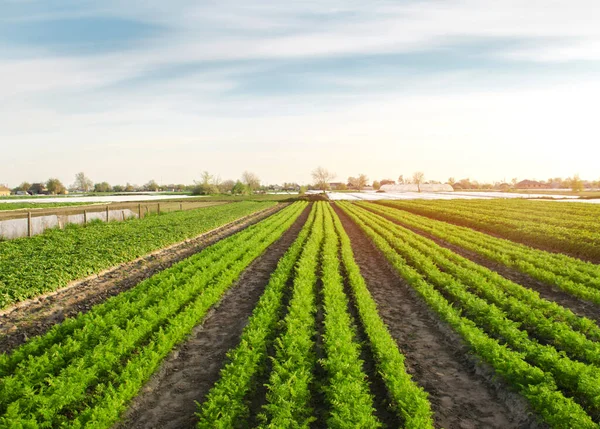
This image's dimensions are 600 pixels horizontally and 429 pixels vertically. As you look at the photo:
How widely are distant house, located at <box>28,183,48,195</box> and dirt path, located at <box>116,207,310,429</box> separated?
526ft

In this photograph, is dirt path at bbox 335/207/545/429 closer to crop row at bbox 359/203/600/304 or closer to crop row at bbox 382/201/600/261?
crop row at bbox 359/203/600/304

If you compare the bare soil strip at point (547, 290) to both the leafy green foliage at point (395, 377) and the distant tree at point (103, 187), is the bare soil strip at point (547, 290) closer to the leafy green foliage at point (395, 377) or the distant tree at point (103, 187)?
the leafy green foliage at point (395, 377)

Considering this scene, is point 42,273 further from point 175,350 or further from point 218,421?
point 218,421

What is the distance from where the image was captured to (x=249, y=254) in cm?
1694

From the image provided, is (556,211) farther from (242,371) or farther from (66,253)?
(66,253)

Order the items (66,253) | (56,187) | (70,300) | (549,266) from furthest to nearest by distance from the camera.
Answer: (56,187)
(66,253)
(549,266)
(70,300)

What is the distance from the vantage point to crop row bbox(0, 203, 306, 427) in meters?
5.20

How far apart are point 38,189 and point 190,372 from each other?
170763 millimetres

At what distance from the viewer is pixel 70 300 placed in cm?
1076

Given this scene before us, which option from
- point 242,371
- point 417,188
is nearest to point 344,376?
point 242,371

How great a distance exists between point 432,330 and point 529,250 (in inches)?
490

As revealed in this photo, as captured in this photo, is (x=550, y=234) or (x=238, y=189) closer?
(x=550, y=234)

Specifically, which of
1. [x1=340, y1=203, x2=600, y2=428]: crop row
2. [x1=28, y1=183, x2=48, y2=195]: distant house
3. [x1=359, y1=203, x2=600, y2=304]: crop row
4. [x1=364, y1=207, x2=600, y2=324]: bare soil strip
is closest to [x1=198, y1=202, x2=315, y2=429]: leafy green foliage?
[x1=340, y1=203, x2=600, y2=428]: crop row

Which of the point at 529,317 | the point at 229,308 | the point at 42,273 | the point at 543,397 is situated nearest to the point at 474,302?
the point at 529,317
